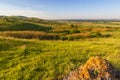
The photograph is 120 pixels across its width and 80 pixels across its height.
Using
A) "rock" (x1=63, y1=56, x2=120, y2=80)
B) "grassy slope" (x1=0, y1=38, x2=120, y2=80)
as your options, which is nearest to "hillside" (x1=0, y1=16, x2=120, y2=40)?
"grassy slope" (x1=0, y1=38, x2=120, y2=80)

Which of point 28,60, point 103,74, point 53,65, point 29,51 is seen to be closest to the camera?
point 103,74

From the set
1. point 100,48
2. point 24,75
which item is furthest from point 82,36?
point 24,75

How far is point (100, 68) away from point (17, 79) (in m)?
6.24

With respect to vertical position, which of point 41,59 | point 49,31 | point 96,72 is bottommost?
point 49,31

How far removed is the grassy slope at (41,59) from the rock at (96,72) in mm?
1693

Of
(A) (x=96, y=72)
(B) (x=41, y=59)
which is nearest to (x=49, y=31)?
(B) (x=41, y=59)

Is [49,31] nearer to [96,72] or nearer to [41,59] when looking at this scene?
[41,59]

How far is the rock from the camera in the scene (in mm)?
14797

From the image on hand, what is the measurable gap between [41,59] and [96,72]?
6.03 m

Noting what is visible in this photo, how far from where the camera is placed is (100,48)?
23406mm

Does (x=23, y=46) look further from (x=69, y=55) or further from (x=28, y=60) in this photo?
(x=69, y=55)

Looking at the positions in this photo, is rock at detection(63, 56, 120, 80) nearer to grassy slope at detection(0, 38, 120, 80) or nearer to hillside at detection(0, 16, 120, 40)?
grassy slope at detection(0, 38, 120, 80)

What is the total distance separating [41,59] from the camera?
19.5m

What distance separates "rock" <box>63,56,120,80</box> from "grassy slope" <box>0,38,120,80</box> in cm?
169
